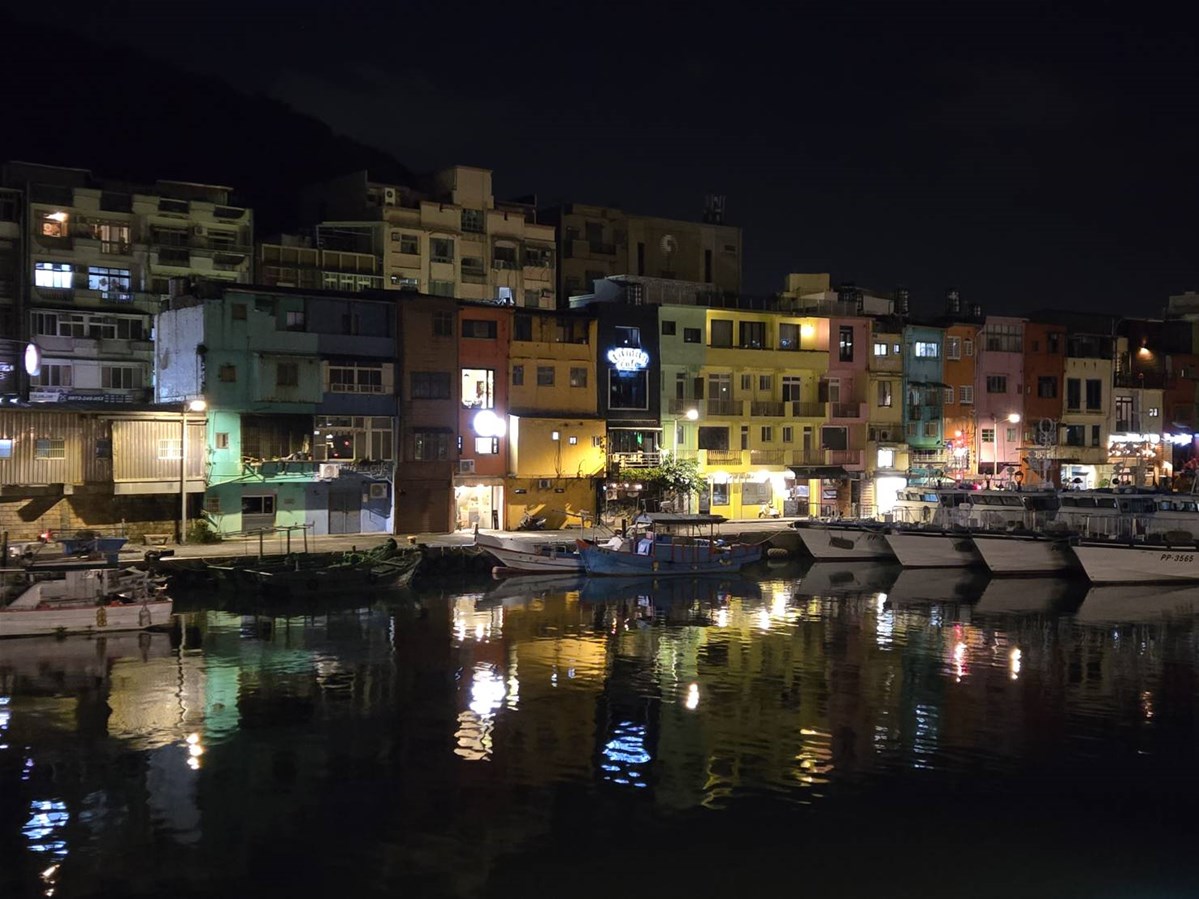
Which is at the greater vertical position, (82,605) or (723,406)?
→ (723,406)

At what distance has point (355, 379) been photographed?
A: 54.7 meters

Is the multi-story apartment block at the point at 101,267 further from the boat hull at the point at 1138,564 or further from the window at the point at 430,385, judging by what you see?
the boat hull at the point at 1138,564

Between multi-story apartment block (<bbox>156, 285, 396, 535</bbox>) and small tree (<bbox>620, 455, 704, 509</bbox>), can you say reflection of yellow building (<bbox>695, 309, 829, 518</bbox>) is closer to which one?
small tree (<bbox>620, 455, 704, 509</bbox>)

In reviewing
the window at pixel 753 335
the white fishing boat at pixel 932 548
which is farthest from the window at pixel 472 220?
the white fishing boat at pixel 932 548

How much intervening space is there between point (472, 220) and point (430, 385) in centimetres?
1727

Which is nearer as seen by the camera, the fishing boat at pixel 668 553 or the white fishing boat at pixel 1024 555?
the fishing boat at pixel 668 553

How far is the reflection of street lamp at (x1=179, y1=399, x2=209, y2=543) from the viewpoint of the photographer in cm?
4841

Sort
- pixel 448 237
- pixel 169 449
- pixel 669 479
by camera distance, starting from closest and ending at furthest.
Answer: pixel 169 449, pixel 669 479, pixel 448 237

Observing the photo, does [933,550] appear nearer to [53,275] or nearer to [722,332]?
[722,332]

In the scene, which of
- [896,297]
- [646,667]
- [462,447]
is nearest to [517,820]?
[646,667]

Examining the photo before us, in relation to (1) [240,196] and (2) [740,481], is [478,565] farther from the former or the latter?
(1) [240,196]

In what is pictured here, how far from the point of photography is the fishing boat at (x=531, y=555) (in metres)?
50.4

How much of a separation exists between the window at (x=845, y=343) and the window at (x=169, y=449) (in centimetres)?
4007

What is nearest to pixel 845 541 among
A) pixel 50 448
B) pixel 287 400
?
pixel 287 400
